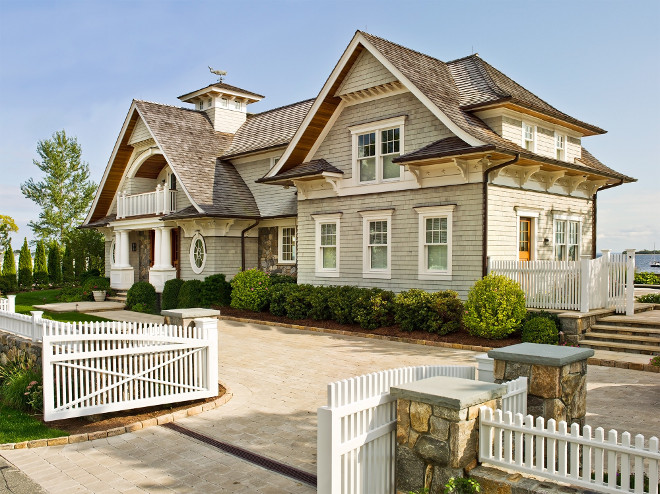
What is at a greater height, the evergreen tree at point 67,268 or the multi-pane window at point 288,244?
the multi-pane window at point 288,244

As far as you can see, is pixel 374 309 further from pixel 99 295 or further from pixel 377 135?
pixel 99 295

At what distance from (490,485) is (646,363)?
798 cm

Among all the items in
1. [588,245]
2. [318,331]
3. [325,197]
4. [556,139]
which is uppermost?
[556,139]

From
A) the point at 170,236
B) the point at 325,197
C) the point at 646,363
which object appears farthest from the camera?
the point at 170,236

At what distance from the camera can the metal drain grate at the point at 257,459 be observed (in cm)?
562

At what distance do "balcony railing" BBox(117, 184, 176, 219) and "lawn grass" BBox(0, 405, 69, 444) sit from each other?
647 inches

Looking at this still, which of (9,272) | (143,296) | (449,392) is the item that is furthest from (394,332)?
(9,272)

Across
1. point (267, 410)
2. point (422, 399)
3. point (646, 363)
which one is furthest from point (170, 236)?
point (422, 399)

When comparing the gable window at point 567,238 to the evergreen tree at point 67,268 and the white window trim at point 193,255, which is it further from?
the evergreen tree at point 67,268

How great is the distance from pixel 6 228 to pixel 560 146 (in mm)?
37398

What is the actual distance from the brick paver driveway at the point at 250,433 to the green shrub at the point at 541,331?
1.60 m

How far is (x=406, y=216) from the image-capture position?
54.1 ft

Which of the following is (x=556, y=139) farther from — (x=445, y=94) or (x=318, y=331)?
(x=318, y=331)

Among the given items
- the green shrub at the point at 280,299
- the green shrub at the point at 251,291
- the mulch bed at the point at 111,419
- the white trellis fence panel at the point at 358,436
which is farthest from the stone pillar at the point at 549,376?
the green shrub at the point at 251,291
